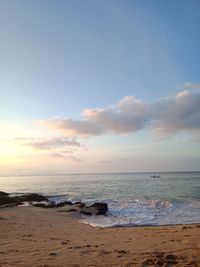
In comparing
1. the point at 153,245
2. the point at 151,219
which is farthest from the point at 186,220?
the point at 153,245

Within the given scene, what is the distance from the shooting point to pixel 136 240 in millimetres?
10102

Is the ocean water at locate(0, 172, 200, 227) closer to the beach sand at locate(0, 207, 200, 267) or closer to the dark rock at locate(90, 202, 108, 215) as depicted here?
the dark rock at locate(90, 202, 108, 215)

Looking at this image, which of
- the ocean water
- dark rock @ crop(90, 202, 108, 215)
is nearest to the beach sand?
the ocean water

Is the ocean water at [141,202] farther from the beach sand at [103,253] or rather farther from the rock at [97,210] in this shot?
the beach sand at [103,253]

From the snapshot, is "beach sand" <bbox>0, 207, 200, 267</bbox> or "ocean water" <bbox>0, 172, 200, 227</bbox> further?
"ocean water" <bbox>0, 172, 200, 227</bbox>

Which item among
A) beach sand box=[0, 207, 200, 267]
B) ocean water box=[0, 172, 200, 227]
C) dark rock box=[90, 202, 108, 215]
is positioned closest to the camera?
beach sand box=[0, 207, 200, 267]

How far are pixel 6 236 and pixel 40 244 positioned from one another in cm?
271

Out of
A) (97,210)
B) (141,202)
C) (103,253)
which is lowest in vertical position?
(141,202)

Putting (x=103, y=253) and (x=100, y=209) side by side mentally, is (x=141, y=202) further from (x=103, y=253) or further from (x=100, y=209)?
(x=103, y=253)

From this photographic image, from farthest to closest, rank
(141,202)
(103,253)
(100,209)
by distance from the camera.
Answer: (141,202)
(100,209)
(103,253)

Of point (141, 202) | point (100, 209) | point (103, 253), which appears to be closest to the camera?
point (103, 253)

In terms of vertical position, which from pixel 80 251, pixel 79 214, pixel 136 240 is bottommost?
pixel 79 214

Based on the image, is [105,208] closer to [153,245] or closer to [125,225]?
[125,225]

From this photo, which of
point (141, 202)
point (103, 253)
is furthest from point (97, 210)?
point (103, 253)
